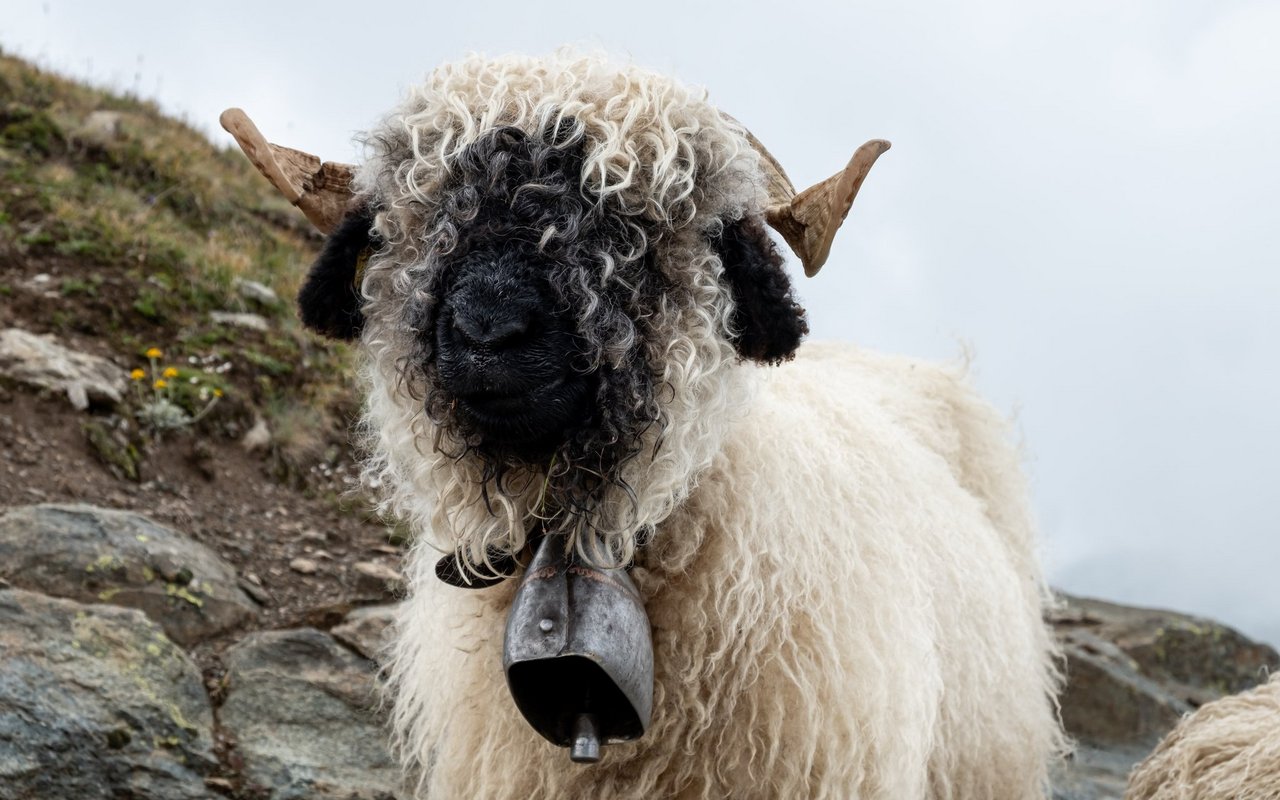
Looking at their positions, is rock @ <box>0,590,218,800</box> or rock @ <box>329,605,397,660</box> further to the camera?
rock @ <box>329,605,397,660</box>

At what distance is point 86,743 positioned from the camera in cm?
432

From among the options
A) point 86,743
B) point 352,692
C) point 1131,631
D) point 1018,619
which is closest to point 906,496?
point 1018,619

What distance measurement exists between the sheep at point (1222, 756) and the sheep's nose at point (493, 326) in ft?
10.6

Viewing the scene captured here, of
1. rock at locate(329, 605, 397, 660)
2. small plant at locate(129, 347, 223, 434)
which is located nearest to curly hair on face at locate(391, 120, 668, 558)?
rock at locate(329, 605, 397, 660)

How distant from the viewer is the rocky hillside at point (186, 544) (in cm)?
459

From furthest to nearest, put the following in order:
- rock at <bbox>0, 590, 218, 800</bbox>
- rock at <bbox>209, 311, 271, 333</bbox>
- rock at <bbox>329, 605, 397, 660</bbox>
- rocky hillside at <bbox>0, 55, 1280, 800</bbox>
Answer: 1. rock at <bbox>209, 311, 271, 333</bbox>
2. rock at <bbox>329, 605, 397, 660</bbox>
3. rocky hillside at <bbox>0, 55, 1280, 800</bbox>
4. rock at <bbox>0, 590, 218, 800</bbox>

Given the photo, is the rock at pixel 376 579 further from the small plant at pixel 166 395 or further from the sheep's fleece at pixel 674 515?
the sheep's fleece at pixel 674 515

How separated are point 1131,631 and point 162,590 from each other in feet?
23.7

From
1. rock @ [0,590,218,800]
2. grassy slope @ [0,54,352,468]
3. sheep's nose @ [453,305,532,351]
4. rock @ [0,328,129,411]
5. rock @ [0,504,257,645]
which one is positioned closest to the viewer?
sheep's nose @ [453,305,532,351]

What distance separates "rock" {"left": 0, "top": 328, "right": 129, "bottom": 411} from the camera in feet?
22.1

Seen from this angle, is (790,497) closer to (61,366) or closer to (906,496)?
(906,496)

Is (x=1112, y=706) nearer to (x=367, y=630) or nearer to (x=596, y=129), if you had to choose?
(x=367, y=630)

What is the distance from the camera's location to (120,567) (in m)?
5.38

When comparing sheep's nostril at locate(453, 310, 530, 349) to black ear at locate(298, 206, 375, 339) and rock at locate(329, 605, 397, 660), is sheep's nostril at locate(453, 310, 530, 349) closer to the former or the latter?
black ear at locate(298, 206, 375, 339)
